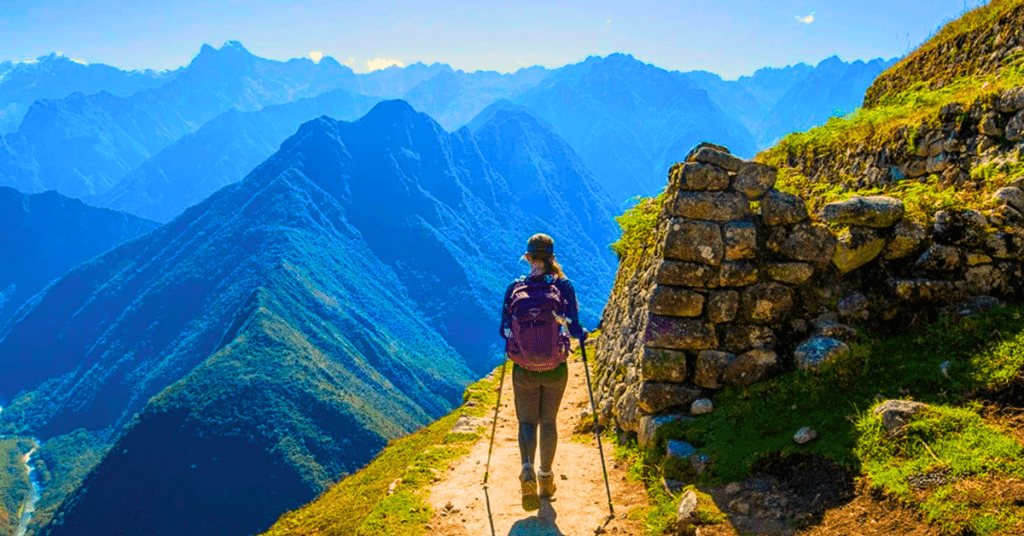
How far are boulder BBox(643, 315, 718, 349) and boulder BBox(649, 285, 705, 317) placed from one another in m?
0.11

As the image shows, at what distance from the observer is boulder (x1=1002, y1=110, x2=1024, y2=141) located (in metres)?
8.83

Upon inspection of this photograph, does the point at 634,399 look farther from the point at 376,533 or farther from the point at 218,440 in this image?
the point at 218,440

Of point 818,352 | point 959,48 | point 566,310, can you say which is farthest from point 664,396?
point 959,48

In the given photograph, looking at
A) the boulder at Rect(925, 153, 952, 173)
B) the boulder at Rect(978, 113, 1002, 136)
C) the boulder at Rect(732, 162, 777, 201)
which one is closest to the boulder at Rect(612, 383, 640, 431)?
the boulder at Rect(732, 162, 777, 201)

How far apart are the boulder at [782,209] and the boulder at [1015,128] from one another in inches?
131

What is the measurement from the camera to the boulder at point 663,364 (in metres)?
8.85

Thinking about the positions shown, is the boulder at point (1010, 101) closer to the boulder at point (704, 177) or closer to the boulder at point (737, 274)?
the boulder at point (704, 177)

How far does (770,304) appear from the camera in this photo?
28.8 feet

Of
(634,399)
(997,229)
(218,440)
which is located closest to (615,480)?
(634,399)

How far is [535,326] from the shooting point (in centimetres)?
757

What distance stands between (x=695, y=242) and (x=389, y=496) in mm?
6566

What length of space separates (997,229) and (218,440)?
441 ft

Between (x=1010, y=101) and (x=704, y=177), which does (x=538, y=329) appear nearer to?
(x=704, y=177)

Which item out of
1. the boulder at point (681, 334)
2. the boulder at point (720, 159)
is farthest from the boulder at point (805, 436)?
the boulder at point (720, 159)
